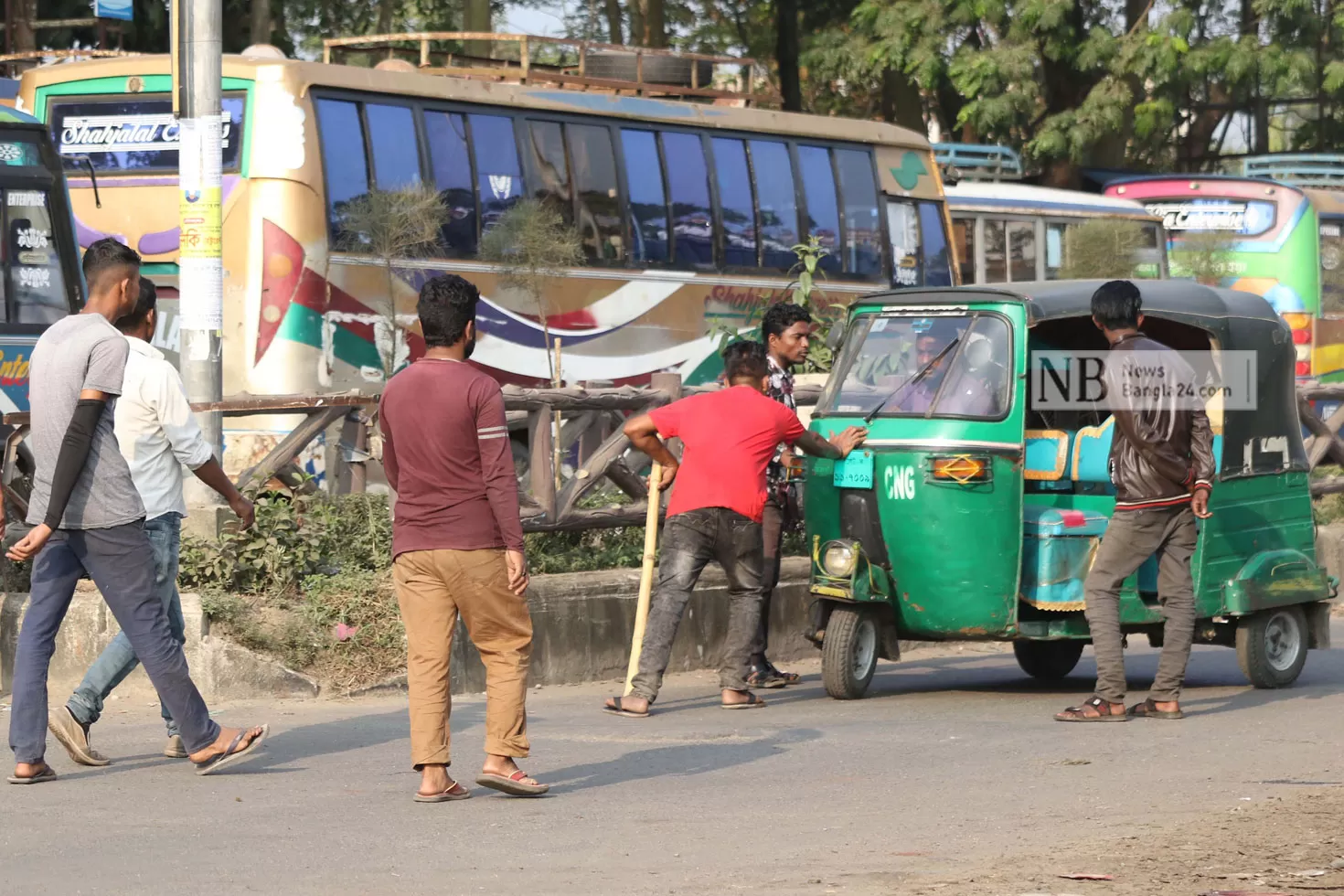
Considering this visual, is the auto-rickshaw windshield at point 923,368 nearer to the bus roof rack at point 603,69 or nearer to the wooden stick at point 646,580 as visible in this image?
the wooden stick at point 646,580

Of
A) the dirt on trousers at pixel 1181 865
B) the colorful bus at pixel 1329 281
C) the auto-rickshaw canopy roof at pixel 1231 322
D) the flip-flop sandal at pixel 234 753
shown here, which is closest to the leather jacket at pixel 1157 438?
the auto-rickshaw canopy roof at pixel 1231 322

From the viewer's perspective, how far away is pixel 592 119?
16.9m

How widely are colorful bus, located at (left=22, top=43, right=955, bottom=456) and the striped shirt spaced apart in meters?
8.04

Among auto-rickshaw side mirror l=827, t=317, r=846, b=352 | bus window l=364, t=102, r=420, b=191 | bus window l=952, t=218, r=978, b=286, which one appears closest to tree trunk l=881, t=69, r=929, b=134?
bus window l=952, t=218, r=978, b=286

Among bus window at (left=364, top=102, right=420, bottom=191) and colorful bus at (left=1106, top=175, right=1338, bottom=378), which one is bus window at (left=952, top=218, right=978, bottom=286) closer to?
colorful bus at (left=1106, top=175, right=1338, bottom=378)

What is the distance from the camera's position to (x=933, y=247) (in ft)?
65.7

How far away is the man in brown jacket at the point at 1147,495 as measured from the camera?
8.66 m

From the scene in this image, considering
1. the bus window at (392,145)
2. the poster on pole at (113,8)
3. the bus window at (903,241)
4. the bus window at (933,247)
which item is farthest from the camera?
the poster on pole at (113,8)

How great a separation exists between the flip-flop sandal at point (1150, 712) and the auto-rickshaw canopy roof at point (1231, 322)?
1357 millimetres

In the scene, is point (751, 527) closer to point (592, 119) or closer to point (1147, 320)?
point (1147, 320)

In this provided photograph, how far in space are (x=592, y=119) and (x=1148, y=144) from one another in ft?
53.4

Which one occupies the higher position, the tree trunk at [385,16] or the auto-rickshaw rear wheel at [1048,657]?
the tree trunk at [385,16]

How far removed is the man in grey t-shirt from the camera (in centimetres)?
687

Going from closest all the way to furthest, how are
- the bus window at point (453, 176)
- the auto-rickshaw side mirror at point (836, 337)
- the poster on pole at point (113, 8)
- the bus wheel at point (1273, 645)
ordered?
the bus wheel at point (1273, 645) < the auto-rickshaw side mirror at point (836, 337) < the bus window at point (453, 176) < the poster on pole at point (113, 8)
